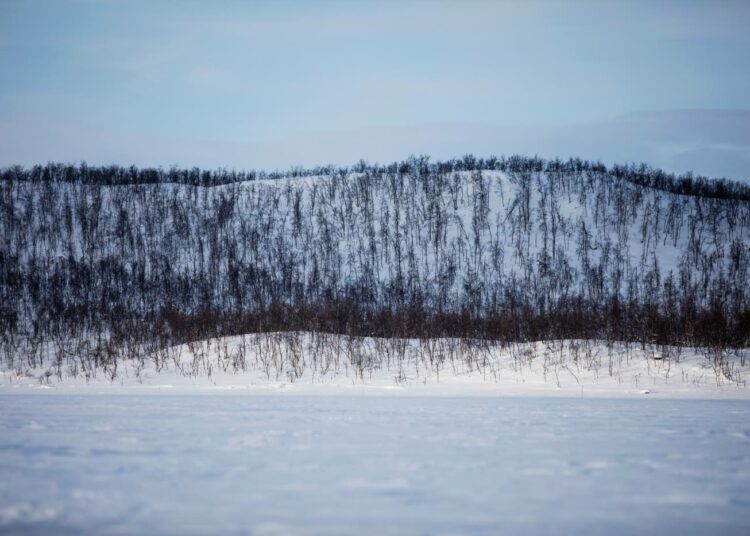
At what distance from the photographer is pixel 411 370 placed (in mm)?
11891

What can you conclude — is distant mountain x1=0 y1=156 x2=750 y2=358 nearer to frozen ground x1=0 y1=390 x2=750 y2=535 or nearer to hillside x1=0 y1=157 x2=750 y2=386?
hillside x1=0 y1=157 x2=750 y2=386

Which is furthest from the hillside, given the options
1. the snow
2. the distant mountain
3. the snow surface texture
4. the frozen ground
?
the frozen ground

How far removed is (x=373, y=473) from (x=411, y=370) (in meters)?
8.65

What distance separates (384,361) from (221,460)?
9410 millimetres

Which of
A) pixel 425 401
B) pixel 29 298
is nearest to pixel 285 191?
pixel 29 298

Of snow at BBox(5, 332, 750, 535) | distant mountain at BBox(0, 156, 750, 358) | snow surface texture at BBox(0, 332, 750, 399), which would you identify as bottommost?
snow surface texture at BBox(0, 332, 750, 399)

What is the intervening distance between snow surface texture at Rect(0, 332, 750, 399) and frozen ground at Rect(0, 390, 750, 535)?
12.5 ft

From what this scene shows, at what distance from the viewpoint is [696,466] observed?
3516 millimetres

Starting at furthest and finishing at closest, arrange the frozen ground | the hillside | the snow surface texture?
the hillside → the snow surface texture → the frozen ground

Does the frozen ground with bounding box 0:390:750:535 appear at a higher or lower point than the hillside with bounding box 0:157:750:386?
lower

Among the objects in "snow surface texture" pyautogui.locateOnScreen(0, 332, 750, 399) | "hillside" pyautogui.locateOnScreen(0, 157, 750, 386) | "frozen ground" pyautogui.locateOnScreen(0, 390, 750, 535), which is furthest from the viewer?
"hillside" pyautogui.locateOnScreen(0, 157, 750, 386)

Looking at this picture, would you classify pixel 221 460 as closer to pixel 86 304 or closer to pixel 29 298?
pixel 86 304

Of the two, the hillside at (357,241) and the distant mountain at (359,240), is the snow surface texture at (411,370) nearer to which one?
the hillside at (357,241)

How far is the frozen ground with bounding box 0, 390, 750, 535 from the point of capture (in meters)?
2.58
